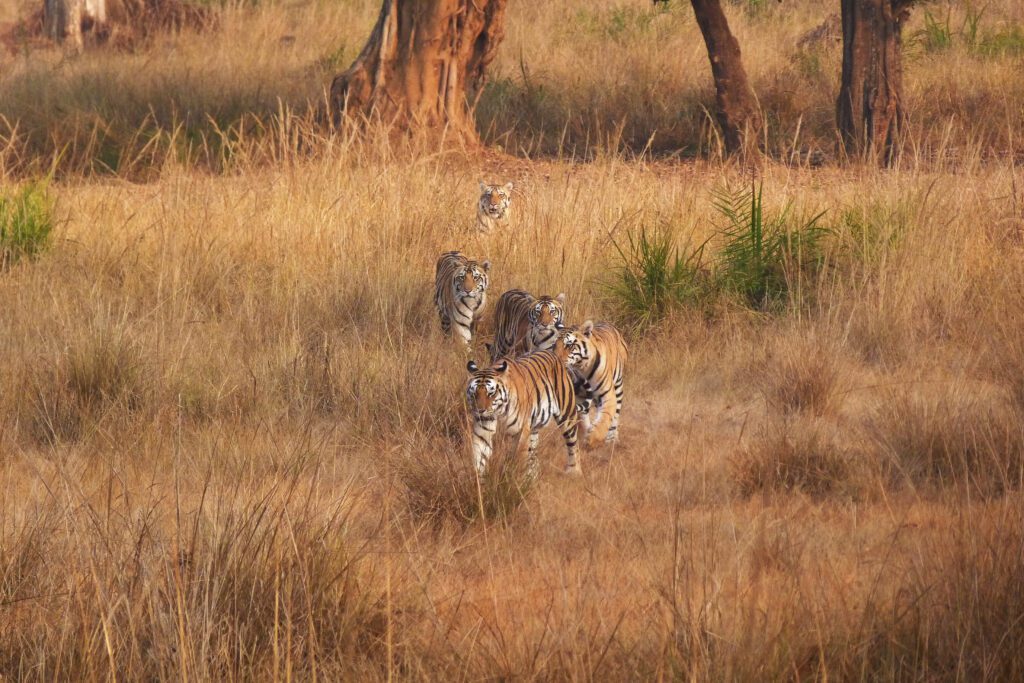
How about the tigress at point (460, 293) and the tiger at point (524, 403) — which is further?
the tigress at point (460, 293)

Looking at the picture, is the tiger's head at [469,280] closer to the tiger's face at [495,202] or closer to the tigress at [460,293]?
the tigress at [460,293]

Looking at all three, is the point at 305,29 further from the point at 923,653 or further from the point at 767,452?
the point at 923,653

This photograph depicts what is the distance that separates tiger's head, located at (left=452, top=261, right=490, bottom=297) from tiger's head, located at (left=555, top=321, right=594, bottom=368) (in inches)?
40.9

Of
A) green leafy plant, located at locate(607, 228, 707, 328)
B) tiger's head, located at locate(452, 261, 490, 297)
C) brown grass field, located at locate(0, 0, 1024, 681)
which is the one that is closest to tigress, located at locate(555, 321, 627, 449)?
brown grass field, located at locate(0, 0, 1024, 681)

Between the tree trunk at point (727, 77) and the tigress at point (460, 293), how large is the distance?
5457mm

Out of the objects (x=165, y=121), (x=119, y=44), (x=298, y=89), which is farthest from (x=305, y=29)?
(x=165, y=121)

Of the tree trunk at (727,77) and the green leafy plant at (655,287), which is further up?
the tree trunk at (727,77)

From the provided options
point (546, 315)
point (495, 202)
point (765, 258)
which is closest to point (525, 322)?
point (546, 315)

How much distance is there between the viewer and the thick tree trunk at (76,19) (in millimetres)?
19266

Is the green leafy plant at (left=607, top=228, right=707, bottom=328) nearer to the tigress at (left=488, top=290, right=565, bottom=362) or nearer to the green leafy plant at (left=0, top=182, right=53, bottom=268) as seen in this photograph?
the tigress at (left=488, top=290, right=565, bottom=362)

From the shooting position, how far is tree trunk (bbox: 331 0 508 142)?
11.0 metres

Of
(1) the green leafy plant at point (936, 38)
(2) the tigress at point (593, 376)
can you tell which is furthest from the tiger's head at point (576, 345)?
(1) the green leafy plant at point (936, 38)

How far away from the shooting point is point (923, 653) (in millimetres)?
3059

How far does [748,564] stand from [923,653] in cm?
72
